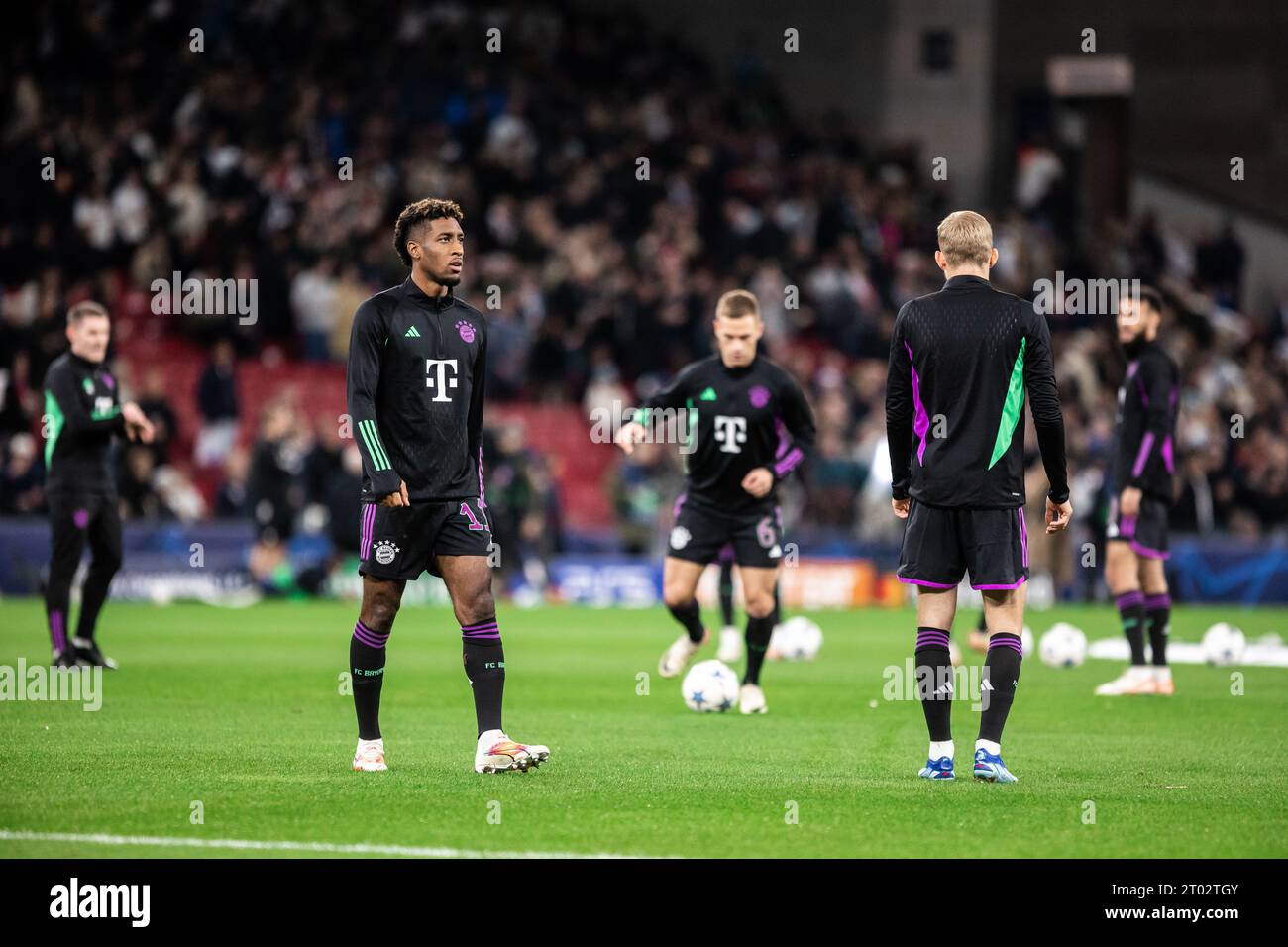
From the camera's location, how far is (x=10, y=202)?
24984mm

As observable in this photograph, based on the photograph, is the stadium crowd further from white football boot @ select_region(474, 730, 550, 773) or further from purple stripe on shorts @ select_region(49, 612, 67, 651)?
white football boot @ select_region(474, 730, 550, 773)

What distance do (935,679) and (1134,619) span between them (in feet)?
17.8

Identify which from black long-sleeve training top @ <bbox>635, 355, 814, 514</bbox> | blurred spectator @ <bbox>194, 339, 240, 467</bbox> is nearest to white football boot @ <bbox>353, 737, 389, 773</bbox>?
black long-sleeve training top @ <bbox>635, 355, 814, 514</bbox>

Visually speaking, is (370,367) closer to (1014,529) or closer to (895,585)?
(1014,529)

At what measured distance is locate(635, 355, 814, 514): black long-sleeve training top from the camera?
41.7ft

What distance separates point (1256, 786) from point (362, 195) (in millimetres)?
21274

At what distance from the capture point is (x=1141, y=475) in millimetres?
13297

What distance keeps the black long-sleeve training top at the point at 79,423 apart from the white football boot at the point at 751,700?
5.28 metres

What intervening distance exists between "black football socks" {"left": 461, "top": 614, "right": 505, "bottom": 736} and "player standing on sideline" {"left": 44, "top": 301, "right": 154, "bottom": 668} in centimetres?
594

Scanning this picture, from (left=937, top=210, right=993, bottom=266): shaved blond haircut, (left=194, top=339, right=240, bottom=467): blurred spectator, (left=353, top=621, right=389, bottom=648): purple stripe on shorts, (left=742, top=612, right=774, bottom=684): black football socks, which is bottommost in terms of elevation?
(left=742, top=612, right=774, bottom=684): black football socks

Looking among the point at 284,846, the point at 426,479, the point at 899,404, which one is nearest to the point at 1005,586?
the point at 899,404

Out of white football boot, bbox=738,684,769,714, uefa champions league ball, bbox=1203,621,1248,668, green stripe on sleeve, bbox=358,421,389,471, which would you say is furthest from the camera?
uefa champions league ball, bbox=1203,621,1248,668

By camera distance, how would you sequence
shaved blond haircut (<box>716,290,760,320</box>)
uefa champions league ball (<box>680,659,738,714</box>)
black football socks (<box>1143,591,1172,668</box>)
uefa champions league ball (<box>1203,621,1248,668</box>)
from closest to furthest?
1. uefa champions league ball (<box>680,659,738,714</box>)
2. shaved blond haircut (<box>716,290,760,320</box>)
3. black football socks (<box>1143,591,1172,668</box>)
4. uefa champions league ball (<box>1203,621,1248,668</box>)

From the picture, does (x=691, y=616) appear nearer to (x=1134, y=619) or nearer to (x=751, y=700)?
(x=751, y=700)
